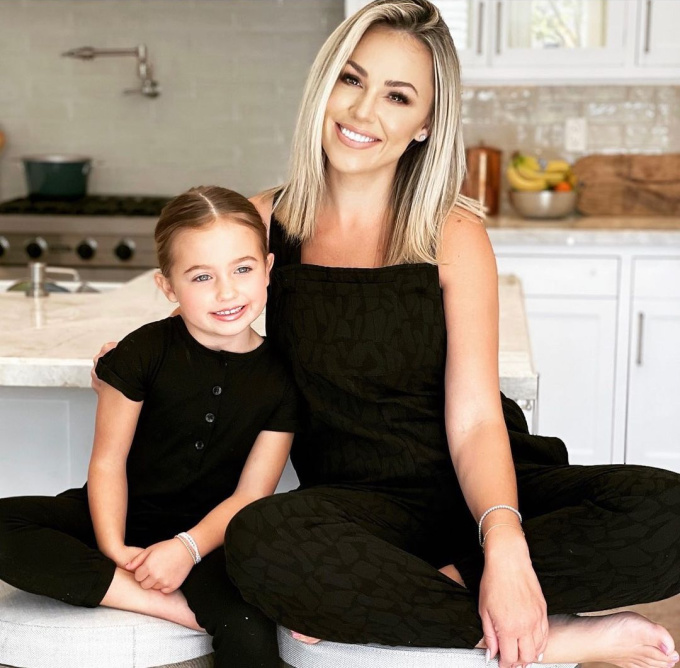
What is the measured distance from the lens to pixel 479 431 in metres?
1.62

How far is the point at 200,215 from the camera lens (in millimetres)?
1574

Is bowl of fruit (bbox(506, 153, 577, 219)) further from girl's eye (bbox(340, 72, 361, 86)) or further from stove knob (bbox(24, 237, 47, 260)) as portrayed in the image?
girl's eye (bbox(340, 72, 361, 86))

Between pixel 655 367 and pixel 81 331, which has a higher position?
pixel 81 331

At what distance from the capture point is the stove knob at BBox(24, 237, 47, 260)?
3873 millimetres

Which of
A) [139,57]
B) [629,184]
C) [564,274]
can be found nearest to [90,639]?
[564,274]

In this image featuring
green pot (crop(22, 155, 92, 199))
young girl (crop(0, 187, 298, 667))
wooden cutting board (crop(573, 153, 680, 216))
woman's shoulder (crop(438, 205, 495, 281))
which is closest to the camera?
young girl (crop(0, 187, 298, 667))

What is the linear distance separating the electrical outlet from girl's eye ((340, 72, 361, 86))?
2.67 meters

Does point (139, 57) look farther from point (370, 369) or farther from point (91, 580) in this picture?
point (91, 580)

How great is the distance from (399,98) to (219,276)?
1.45 ft

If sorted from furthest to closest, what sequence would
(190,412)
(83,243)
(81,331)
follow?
(83,243), (81,331), (190,412)

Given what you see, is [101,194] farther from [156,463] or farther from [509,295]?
[156,463]

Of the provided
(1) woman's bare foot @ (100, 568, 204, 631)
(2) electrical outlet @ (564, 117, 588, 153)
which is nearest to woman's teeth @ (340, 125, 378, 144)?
(1) woman's bare foot @ (100, 568, 204, 631)

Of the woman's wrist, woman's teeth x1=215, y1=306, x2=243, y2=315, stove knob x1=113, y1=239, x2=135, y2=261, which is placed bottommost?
stove knob x1=113, y1=239, x2=135, y2=261

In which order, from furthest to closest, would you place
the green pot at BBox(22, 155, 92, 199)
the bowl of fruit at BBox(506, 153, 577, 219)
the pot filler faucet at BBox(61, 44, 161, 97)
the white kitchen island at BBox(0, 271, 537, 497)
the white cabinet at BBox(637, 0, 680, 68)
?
the pot filler faucet at BBox(61, 44, 161, 97) → the green pot at BBox(22, 155, 92, 199) → the bowl of fruit at BBox(506, 153, 577, 219) → the white cabinet at BBox(637, 0, 680, 68) → the white kitchen island at BBox(0, 271, 537, 497)
